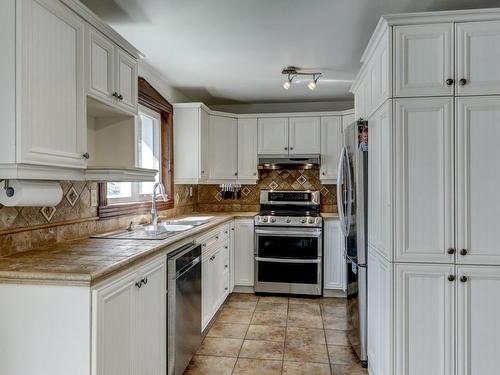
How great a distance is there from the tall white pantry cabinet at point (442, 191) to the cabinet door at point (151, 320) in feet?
4.24

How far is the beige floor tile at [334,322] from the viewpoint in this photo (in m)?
3.18

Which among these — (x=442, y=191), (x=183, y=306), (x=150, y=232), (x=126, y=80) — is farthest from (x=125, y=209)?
(x=442, y=191)

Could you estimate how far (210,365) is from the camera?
2.51 metres

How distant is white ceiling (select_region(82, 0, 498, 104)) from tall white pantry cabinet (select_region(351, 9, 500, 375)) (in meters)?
0.41

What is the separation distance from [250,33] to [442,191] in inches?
65.6

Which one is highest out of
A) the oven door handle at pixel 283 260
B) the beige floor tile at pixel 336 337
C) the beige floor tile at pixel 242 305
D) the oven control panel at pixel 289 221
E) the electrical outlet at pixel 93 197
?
the electrical outlet at pixel 93 197

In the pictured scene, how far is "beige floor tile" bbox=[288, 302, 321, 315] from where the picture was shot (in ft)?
11.8

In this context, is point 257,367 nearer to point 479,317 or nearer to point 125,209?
point 479,317

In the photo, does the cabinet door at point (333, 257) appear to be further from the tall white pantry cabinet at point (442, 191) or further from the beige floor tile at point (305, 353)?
the tall white pantry cabinet at point (442, 191)

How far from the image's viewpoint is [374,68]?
86.1 inches

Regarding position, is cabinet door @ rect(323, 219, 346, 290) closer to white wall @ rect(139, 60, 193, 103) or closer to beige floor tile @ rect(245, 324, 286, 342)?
beige floor tile @ rect(245, 324, 286, 342)

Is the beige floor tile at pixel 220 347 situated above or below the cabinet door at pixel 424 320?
below

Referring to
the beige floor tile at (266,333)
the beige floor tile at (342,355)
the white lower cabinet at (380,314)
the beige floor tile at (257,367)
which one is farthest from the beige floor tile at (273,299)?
the white lower cabinet at (380,314)

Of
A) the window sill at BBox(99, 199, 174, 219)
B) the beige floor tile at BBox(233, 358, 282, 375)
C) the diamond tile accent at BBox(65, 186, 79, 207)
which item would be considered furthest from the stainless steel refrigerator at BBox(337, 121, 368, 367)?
the diamond tile accent at BBox(65, 186, 79, 207)
